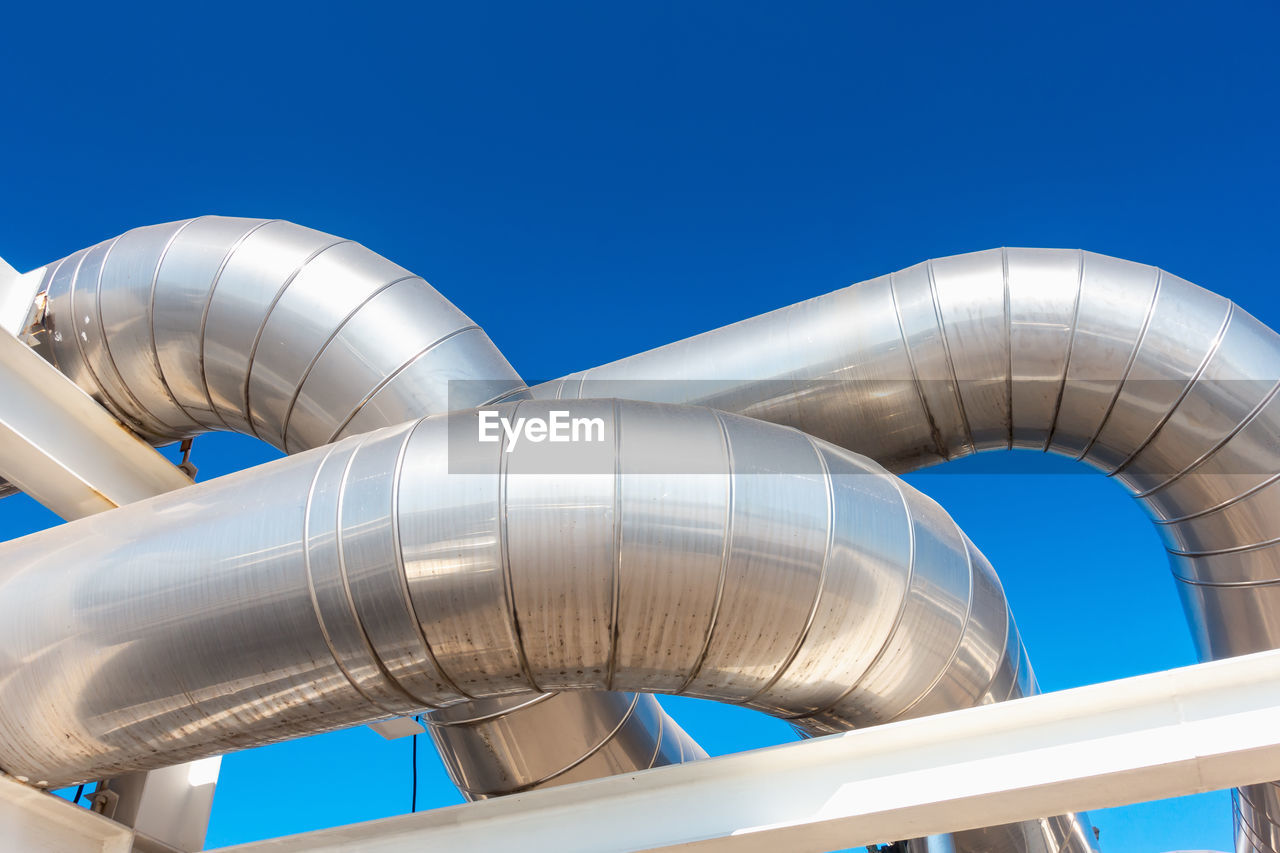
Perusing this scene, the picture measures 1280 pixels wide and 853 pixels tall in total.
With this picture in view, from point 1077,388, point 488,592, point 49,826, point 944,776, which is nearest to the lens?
point 488,592


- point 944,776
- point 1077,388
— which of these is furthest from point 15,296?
point 1077,388

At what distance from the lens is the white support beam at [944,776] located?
2.90 metres

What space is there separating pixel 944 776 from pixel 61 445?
170 inches

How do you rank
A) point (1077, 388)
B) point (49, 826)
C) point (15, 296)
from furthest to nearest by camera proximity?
1. point (15, 296)
2. point (1077, 388)
3. point (49, 826)

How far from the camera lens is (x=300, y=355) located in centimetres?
419

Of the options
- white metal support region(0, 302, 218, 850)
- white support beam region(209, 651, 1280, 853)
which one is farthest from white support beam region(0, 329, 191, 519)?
white support beam region(209, 651, 1280, 853)

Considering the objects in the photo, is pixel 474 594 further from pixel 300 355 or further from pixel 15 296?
pixel 15 296

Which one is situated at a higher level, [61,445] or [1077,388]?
[1077,388]

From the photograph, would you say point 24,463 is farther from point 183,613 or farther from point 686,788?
point 686,788

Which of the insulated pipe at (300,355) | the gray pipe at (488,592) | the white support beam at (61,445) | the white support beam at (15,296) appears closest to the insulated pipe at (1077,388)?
the gray pipe at (488,592)

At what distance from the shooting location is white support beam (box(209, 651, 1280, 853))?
9.52ft

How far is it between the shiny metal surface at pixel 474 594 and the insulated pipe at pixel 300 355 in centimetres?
83

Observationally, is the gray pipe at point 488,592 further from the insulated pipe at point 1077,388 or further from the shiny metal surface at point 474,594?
the insulated pipe at point 1077,388

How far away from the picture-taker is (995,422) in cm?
435
